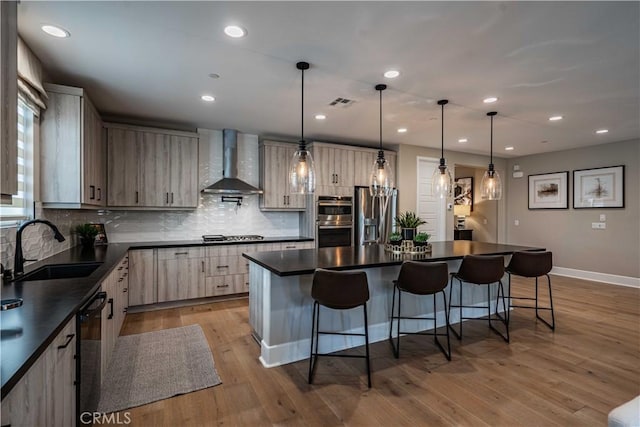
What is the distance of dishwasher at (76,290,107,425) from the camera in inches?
62.5

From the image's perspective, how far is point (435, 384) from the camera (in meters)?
2.43

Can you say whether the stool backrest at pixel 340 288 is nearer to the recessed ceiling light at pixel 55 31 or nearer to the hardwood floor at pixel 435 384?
the hardwood floor at pixel 435 384

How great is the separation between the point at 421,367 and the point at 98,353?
2434mm

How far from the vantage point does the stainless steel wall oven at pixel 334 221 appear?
17.1 ft

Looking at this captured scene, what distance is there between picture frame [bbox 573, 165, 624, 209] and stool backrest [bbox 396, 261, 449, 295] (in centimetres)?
540

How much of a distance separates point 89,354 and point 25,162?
6.32ft

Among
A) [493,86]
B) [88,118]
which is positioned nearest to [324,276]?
[493,86]

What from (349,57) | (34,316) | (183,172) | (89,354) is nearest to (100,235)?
(183,172)

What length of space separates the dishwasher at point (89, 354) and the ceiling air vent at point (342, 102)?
9.54 ft

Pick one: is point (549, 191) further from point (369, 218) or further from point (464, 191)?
point (369, 218)

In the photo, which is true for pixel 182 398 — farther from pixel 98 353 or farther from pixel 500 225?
pixel 500 225

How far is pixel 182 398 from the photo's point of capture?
224 centimetres

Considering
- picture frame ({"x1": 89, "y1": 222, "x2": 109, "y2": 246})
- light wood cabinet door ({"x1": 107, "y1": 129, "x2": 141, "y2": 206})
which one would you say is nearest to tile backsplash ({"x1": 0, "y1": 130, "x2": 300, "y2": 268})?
picture frame ({"x1": 89, "y1": 222, "x2": 109, "y2": 246})

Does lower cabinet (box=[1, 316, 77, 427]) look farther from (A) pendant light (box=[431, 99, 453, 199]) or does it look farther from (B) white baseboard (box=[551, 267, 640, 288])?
(B) white baseboard (box=[551, 267, 640, 288])
